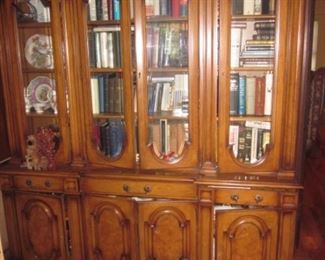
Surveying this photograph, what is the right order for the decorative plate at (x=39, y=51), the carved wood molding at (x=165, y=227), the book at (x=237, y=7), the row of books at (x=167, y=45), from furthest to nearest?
the decorative plate at (x=39, y=51) → the carved wood molding at (x=165, y=227) → the row of books at (x=167, y=45) → the book at (x=237, y=7)

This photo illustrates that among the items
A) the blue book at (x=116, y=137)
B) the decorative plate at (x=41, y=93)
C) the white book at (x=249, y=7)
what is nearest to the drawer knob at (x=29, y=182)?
the decorative plate at (x=41, y=93)

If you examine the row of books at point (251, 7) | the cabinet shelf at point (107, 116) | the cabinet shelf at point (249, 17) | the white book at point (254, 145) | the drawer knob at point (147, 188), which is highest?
the row of books at point (251, 7)

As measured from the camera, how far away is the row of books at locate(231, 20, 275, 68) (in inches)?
70.2

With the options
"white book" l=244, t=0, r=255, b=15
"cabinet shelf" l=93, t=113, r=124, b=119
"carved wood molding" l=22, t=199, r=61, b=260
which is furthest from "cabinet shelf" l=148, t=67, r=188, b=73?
"carved wood molding" l=22, t=199, r=61, b=260

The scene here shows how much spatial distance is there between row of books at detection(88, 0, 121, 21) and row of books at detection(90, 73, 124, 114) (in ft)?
1.09

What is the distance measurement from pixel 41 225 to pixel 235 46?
166 cm

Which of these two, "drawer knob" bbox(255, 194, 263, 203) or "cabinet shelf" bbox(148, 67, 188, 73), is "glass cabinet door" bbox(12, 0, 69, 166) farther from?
"drawer knob" bbox(255, 194, 263, 203)

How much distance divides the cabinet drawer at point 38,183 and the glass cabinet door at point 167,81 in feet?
1.89

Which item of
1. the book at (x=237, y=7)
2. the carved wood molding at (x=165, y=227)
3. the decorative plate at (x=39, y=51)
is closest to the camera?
the book at (x=237, y=7)

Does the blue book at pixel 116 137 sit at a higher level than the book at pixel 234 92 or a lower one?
lower

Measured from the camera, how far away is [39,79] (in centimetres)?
214

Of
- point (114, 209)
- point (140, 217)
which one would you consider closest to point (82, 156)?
point (114, 209)

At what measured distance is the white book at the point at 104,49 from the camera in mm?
1946

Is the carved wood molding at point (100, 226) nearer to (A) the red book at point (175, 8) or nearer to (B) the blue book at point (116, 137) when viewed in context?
(B) the blue book at point (116, 137)
